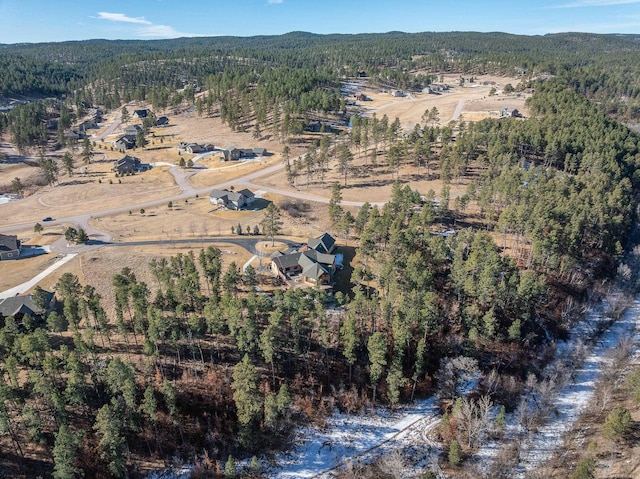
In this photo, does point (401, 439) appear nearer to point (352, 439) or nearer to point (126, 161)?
point (352, 439)

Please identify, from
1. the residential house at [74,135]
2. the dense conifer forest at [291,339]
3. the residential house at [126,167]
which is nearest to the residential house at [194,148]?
the residential house at [126,167]

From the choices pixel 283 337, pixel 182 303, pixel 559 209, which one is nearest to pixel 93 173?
pixel 182 303

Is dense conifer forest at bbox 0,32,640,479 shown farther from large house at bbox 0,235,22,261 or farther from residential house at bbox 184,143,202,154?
residential house at bbox 184,143,202,154

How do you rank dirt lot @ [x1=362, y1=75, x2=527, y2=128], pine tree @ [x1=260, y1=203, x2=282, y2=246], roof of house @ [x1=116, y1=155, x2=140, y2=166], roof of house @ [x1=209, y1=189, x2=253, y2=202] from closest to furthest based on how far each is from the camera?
pine tree @ [x1=260, y1=203, x2=282, y2=246], roof of house @ [x1=209, y1=189, x2=253, y2=202], roof of house @ [x1=116, y1=155, x2=140, y2=166], dirt lot @ [x1=362, y1=75, x2=527, y2=128]

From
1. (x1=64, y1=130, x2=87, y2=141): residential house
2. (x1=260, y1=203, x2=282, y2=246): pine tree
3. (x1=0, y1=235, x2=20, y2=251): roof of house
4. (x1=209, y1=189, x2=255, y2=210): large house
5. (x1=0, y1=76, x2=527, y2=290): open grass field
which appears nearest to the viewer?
(x1=0, y1=235, x2=20, y2=251): roof of house

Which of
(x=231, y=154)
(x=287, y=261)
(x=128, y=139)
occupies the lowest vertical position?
(x=287, y=261)

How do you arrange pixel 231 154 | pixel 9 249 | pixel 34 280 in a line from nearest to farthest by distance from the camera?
1. pixel 34 280
2. pixel 9 249
3. pixel 231 154

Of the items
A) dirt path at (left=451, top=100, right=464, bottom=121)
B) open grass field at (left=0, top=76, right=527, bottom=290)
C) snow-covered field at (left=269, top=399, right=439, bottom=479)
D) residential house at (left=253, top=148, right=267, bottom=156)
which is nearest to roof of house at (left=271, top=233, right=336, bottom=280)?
open grass field at (left=0, top=76, right=527, bottom=290)

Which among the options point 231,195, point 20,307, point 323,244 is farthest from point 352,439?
point 231,195
